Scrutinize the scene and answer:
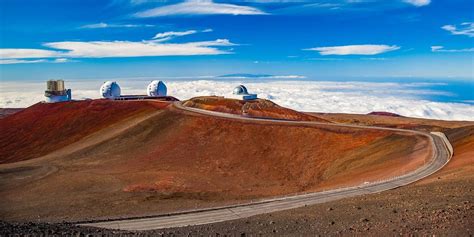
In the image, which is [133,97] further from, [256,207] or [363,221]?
[363,221]

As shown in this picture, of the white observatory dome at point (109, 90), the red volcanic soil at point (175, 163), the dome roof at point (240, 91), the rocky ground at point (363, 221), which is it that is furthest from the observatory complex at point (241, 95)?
the rocky ground at point (363, 221)

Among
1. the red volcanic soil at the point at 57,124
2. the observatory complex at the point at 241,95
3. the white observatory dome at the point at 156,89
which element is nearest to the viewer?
the red volcanic soil at the point at 57,124

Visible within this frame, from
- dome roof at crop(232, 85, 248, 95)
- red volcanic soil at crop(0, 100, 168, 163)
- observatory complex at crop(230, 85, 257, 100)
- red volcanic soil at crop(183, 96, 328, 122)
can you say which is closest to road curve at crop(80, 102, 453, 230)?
red volcanic soil at crop(183, 96, 328, 122)

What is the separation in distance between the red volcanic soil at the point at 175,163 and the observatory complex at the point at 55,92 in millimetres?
22561

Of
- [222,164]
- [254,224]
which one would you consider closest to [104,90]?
A: [222,164]

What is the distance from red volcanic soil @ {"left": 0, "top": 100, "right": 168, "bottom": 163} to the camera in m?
63.2

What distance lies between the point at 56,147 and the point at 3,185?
2130 centimetres

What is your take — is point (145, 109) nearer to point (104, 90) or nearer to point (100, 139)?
point (100, 139)

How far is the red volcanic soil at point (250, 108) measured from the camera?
224 feet

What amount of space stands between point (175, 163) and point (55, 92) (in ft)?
181

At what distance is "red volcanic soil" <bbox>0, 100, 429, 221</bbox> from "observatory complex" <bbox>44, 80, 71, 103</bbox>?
74.0 ft

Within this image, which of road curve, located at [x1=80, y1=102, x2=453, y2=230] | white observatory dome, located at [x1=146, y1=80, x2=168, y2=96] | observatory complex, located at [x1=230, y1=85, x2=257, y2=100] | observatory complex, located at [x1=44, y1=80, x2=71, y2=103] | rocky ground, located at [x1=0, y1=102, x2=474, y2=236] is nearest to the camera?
rocky ground, located at [x1=0, y1=102, x2=474, y2=236]

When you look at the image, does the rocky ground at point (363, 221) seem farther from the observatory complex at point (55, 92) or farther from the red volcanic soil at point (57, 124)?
the observatory complex at point (55, 92)

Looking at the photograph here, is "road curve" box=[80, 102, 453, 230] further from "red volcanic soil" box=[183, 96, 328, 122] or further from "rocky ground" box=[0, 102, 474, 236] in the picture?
"red volcanic soil" box=[183, 96, 328, 122]
